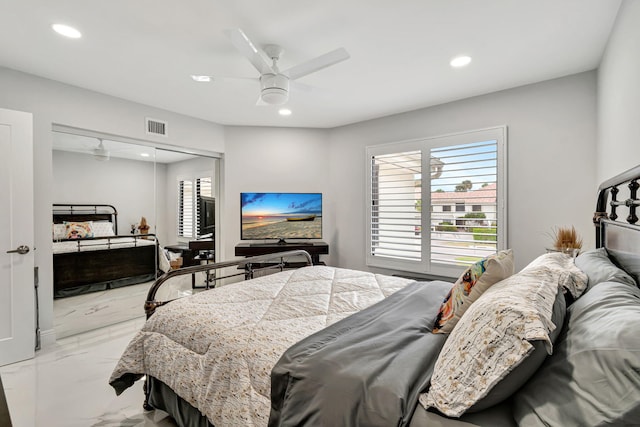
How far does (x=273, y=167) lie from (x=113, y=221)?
221 cm

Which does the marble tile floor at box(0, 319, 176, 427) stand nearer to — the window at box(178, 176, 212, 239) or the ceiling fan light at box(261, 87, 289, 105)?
the window at box(178, 176, 212, 239)

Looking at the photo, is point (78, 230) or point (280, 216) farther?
point (280, 216)

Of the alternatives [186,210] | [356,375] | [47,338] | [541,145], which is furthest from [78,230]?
[541,145]

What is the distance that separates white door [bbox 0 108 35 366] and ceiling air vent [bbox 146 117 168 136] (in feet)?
3.95

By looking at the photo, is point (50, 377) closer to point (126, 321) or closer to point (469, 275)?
point (126, 321)

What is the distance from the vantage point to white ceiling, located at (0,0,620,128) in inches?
80.7

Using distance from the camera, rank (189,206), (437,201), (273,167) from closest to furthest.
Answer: (437,201) < (189,206) < (273,167)

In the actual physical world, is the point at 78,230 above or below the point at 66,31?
below

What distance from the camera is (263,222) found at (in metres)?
4.61

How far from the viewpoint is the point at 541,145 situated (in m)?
3.20

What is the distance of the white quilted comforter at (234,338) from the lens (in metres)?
1.33

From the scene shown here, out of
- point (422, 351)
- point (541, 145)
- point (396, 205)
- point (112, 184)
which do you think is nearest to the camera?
point (422, 351)

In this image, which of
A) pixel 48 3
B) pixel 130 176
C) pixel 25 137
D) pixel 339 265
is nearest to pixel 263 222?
pixel 339 265

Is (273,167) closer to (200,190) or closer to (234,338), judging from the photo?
(200,190)
